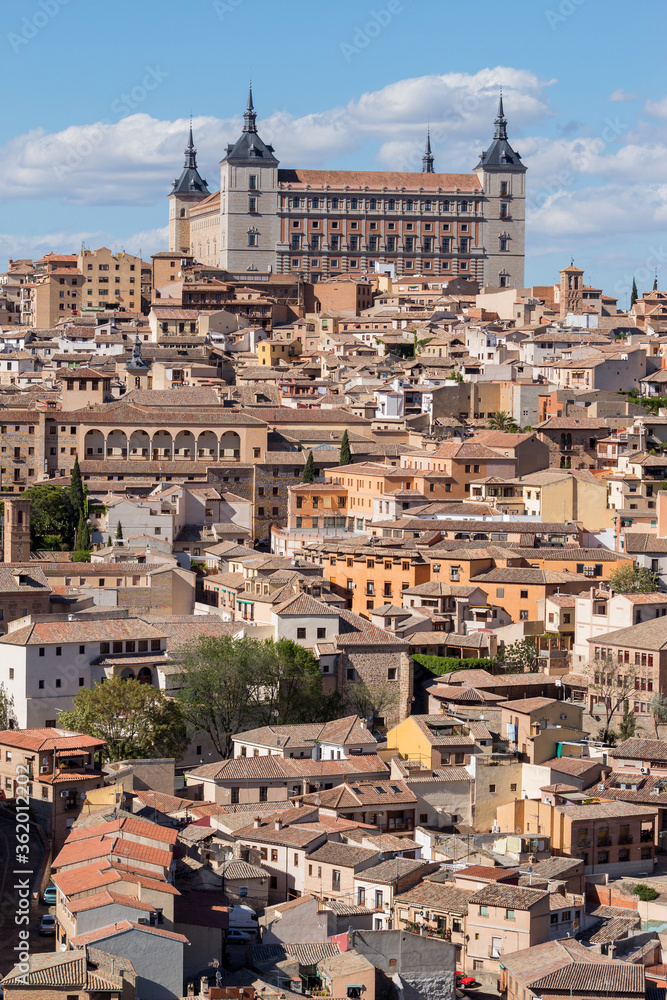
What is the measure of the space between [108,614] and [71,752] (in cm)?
1058

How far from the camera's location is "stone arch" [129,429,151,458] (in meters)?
60.1

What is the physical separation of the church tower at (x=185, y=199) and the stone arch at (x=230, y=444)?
179ft

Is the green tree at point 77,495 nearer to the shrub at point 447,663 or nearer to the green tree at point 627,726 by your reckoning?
the shrub at point 447,663

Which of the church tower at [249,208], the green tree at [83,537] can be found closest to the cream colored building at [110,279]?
the church tower at [249,208]

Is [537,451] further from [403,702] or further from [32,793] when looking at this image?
[32,793]

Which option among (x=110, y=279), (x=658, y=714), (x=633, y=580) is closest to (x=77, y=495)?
(x=633, y=580)

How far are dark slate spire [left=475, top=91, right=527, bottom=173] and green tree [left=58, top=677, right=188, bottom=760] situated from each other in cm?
7447

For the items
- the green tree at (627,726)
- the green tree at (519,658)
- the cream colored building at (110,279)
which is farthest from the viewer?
the cream colored building at (110,279)

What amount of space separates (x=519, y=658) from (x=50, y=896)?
17.5 m

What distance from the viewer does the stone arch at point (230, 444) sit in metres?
60.1

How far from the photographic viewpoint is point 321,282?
9675 centimetres

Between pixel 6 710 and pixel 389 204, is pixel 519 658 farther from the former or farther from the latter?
pixel 389 204

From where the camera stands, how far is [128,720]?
3619cm

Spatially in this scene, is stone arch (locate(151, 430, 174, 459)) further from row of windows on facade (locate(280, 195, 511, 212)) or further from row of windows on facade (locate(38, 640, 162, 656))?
row of windows on facade (locate(280, 195, 511, 212))
